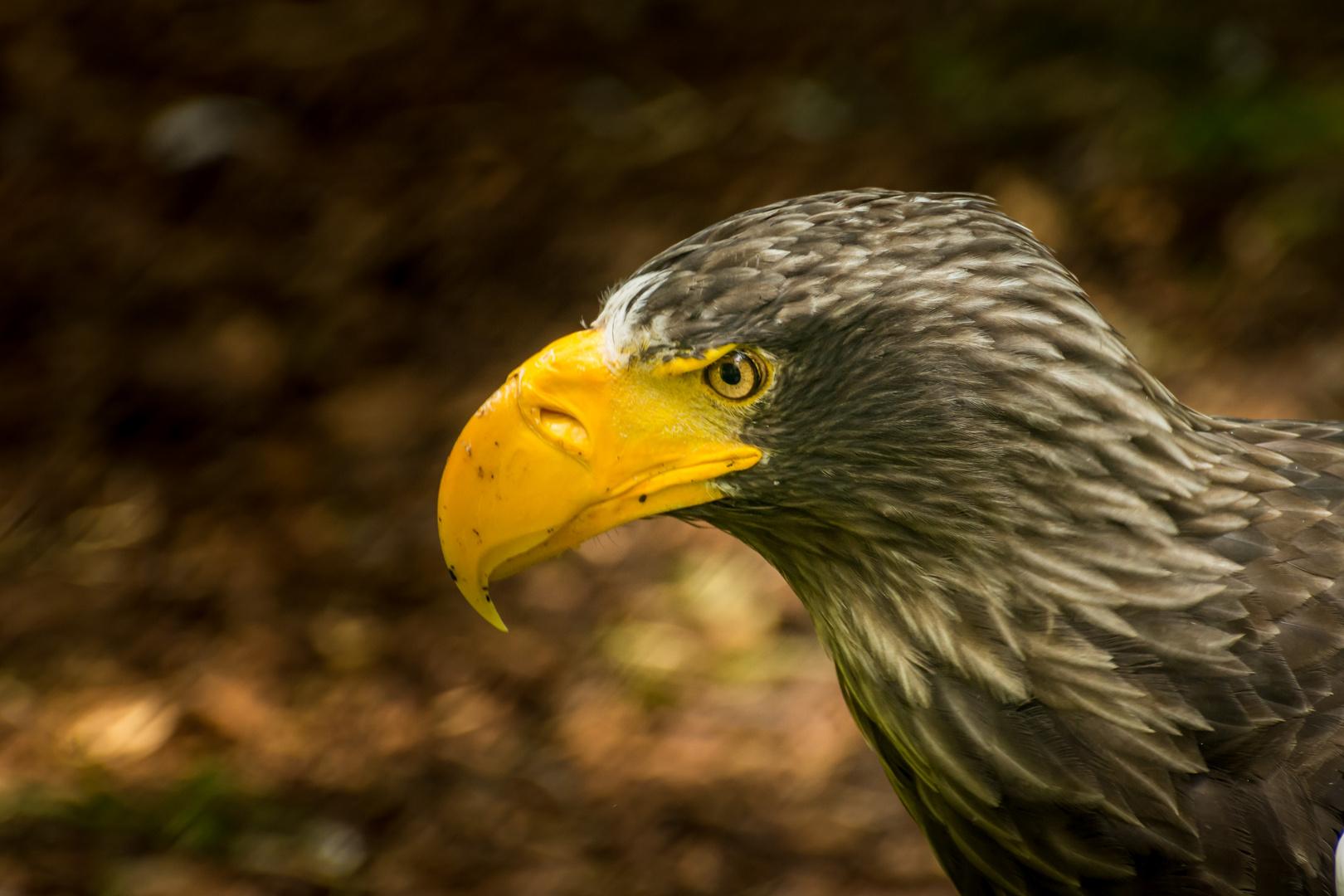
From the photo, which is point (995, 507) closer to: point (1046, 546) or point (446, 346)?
point (1046, 546)

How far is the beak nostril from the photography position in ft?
6.19

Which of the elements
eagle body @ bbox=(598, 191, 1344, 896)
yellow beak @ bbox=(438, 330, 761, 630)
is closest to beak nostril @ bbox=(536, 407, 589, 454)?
yellow beak @ bbox=(438, 330, 761, 630)

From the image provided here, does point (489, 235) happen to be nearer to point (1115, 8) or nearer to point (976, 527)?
point (1115, 8)

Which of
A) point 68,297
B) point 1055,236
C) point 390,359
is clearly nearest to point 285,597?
point 390,359

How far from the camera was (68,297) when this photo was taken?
15.3 feet

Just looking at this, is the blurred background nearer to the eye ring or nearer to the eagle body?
the eagle body

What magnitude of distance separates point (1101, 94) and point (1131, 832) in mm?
4558

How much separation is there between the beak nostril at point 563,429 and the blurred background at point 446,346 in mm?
1877

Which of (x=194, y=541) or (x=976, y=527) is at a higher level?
(x=194, y=541)

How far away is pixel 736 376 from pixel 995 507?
0.43 metres

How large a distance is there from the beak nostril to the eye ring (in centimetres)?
21

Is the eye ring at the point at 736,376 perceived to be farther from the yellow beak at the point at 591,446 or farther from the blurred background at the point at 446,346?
the blurred background at the point at 446,346

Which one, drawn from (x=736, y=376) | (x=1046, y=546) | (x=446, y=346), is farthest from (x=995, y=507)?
(x=446, y=346)

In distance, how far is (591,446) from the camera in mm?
1888
